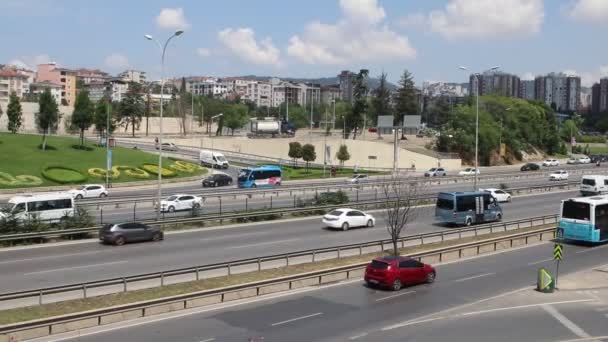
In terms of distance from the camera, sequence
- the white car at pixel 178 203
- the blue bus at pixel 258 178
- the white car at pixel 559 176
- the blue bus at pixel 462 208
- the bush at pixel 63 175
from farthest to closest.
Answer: the white car at pixel 559 176 → the blue bus at pixel 258 178 → the bush at pixel 63 175 → the white car at pixel 178 203 → the blue bus at pixel 462 208

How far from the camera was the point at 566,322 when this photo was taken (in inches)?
760

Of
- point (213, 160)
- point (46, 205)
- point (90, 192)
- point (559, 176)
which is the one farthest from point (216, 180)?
point (559, 176)

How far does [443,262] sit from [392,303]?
8.38 meters

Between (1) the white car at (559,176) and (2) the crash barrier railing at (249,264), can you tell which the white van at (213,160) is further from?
(2) the crash barrier railing at (249,264)

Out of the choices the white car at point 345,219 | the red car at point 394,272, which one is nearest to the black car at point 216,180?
the white car at point 345,219

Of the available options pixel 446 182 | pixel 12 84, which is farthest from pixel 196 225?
pixel 12 84

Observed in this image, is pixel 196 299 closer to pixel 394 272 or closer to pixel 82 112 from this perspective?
pixel 394 272

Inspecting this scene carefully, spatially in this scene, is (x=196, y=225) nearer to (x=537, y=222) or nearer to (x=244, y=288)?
(x=244, y=288)

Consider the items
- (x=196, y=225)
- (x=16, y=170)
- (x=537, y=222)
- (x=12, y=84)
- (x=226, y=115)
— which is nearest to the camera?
(x=196, y=225)

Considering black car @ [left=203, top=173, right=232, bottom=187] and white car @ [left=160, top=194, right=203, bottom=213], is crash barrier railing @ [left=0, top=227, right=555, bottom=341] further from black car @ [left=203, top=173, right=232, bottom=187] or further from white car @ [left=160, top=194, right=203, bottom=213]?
black car @ [left=203, top=173, right=232, bottom=187]

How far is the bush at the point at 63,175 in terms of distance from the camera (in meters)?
58.8

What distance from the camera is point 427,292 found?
2314 centimetres

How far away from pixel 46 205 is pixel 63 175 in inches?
992

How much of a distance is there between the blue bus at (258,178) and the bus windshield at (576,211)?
111ft
